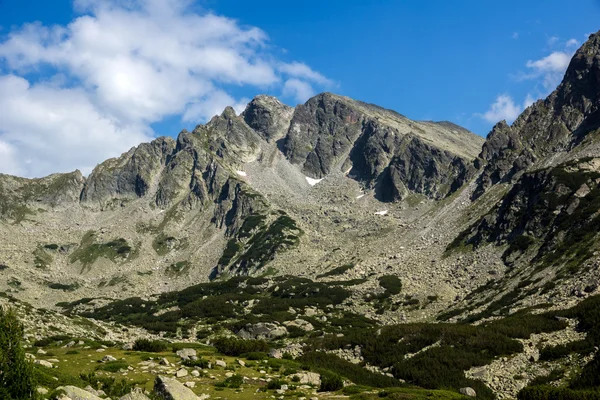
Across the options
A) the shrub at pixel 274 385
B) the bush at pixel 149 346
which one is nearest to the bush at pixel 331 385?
the shrub at pixel 274 385

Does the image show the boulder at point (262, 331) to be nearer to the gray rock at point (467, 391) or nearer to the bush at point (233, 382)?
the gray rock at point (467, 391)

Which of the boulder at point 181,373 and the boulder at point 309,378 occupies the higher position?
the boulder at point 309,378

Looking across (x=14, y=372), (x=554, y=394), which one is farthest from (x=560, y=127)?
(x=14, y=372)

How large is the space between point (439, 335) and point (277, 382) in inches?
1280

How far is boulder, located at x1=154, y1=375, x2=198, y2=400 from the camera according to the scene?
2014 cm

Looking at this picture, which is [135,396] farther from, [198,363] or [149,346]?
[149,346]

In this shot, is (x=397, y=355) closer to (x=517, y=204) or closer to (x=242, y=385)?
(x=242, y=385)

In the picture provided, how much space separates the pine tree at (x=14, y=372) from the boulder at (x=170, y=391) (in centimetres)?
561

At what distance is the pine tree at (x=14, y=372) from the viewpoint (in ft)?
52.2

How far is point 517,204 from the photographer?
14038cm

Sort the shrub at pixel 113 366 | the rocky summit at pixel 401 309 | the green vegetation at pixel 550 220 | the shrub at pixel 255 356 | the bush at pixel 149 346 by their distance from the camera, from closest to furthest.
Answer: the shrub at pixel 113 366 → the rocky summit at pixel 401 309 → the shrub at pixel 255 356 → the bush at pixel 149 346 → the green vegetation at pixel 550 220

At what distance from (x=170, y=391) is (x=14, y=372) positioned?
650 cm

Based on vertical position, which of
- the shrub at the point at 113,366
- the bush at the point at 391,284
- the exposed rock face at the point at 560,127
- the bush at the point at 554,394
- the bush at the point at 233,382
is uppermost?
the exposed rock face at the point at 560,127

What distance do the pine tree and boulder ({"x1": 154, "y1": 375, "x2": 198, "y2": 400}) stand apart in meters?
5.61
